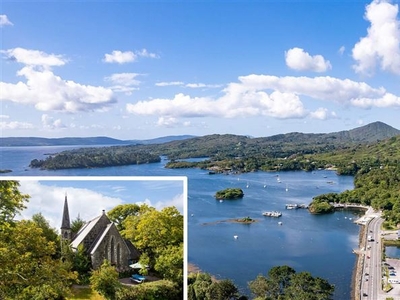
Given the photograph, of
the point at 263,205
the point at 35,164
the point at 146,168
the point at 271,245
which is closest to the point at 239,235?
the point at 271,245

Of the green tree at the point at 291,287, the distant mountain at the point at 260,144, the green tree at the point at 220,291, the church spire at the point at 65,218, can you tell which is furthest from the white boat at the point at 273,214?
the church spire at the point at 65,218

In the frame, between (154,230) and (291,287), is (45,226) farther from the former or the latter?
(291,287)

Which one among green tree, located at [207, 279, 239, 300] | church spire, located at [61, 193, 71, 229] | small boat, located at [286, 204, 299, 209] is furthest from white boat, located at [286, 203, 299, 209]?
church spire, located at [61, 193, 71, 229]

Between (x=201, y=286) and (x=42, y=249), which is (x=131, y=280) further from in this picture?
(x=201, y=286)

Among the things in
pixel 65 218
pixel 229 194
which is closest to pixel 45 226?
pixel 65 218

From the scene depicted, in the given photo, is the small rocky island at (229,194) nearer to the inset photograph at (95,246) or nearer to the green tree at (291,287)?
the green tree at (291,287)

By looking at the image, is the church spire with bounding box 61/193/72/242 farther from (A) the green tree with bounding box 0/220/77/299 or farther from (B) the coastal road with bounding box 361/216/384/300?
(B) the coastal road with bounding box 361/216/384/300
